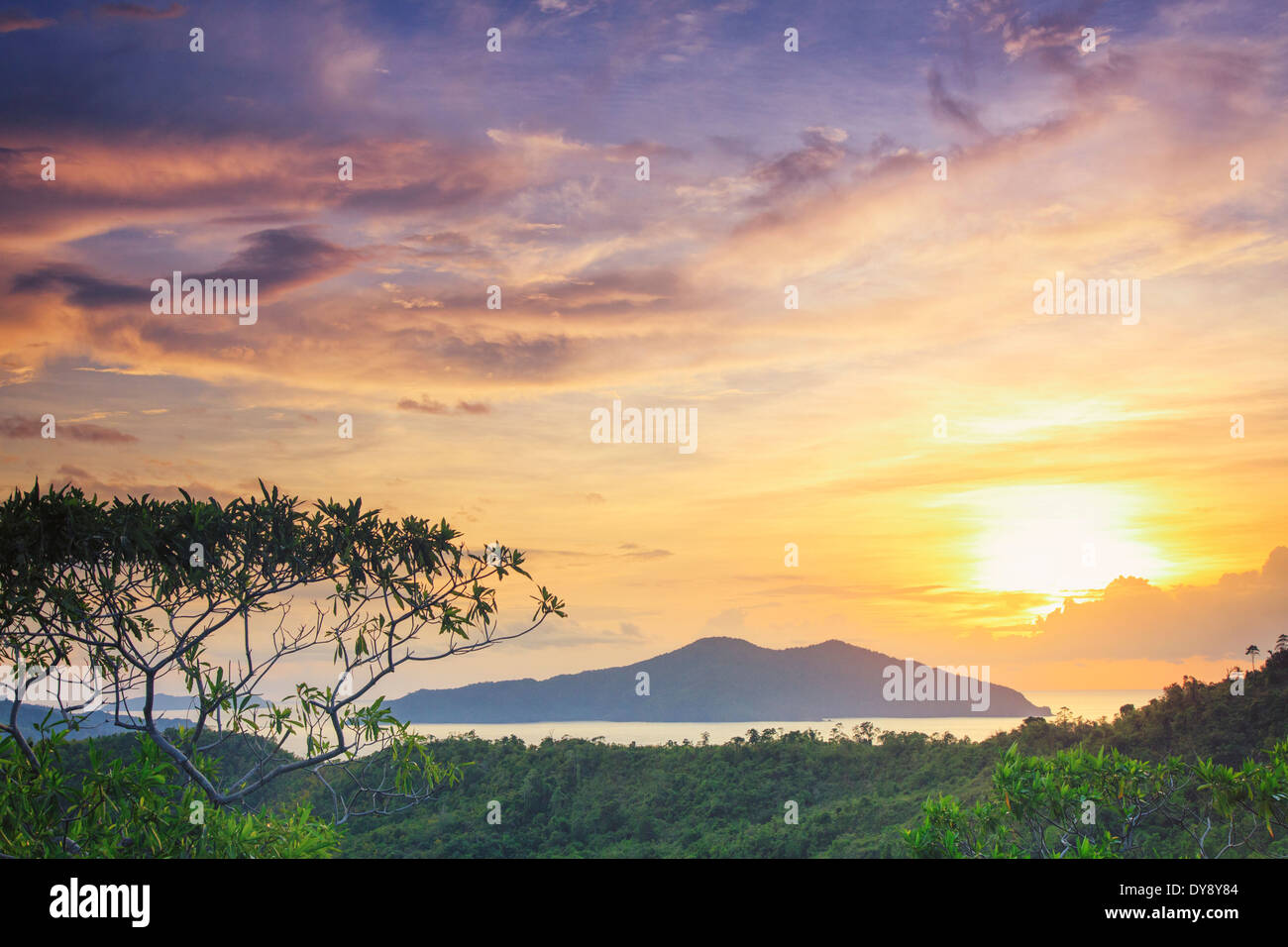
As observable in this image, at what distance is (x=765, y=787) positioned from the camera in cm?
2369

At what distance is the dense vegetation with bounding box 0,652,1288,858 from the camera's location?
19.4 metres

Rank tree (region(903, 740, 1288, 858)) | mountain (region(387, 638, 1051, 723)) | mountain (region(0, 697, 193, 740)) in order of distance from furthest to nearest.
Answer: mountain (region(387, 638, 1051, 723)), tree (region(903, 740, 1288, 858)), mountain (region(0, 697, 193, 740))

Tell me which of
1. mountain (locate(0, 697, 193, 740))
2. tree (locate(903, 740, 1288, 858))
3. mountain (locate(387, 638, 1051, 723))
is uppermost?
mountain (locate(0, 697, 193, 740))

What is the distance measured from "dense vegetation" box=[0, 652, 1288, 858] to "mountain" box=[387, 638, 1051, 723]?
16.6 meters

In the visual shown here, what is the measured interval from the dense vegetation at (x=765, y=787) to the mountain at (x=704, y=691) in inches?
652

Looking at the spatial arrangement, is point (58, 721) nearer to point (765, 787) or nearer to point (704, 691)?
point (765, 787)

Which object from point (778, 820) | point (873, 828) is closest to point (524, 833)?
point (778, 820)

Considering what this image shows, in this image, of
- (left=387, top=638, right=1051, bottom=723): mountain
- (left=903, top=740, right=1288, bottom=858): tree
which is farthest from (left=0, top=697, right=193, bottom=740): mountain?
(left=387, top=638, right=1051, bottom=723): mountain

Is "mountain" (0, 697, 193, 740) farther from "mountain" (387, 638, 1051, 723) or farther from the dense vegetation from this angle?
"mountain" (387, 638, 1051, 723)

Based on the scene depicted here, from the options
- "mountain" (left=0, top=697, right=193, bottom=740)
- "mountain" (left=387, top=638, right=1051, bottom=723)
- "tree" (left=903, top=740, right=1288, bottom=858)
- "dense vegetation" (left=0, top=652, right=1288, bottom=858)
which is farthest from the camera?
"mountain" (left=387, top=638, right=1051, bottom=723)

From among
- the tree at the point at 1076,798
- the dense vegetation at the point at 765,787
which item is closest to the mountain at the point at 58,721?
the tree at the point at 1076,798
